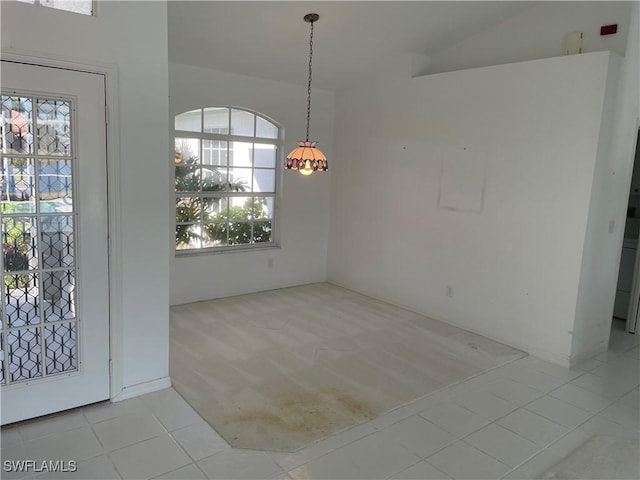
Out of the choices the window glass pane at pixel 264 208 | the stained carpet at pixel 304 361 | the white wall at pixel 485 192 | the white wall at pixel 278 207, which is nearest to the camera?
the stained carpet at pixel 304 361

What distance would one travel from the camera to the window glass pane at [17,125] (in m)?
2.47

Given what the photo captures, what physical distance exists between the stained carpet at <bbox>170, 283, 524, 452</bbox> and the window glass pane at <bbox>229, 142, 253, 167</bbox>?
5.37 ft

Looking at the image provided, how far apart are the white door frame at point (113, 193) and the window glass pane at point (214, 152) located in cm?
246

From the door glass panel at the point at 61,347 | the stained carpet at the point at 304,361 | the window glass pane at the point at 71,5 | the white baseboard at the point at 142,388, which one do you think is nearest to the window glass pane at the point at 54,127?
the window glass pane at the point at 71,5

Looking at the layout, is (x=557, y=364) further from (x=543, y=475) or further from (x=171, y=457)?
(x=171, y=457)

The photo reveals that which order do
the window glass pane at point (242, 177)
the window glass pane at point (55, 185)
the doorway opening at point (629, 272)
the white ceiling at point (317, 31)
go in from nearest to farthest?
the window glass pane at point (55, 185) → the white ceiling at point (317, 31) → the doorway opening at point (629, 272) → the window glass pane at point (242, 177)

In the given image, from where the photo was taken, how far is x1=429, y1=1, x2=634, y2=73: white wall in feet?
12.6

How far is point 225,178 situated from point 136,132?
259 cm

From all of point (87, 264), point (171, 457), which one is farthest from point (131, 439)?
point (87, 264)

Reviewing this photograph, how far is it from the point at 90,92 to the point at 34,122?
1.15ft

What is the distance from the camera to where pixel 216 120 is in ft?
17.1

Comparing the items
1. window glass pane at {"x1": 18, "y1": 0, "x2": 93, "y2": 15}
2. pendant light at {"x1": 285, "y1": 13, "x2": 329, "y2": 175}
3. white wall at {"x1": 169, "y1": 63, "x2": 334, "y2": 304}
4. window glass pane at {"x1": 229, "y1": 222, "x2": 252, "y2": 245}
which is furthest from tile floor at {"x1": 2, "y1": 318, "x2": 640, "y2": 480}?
window glass pane at {"x1": 229, "y1": 222, "x2": 252, "y2": 245}

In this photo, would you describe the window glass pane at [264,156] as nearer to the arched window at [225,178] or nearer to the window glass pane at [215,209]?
A: the arched window at [225,178]

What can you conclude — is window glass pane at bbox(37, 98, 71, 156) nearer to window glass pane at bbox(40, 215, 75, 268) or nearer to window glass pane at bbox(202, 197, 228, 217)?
window glass pane at bbox(40, 215, 75, 268)
